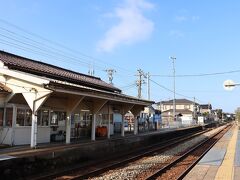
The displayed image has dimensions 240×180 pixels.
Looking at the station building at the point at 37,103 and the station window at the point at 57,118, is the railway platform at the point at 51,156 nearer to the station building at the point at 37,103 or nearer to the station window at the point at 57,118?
the station building at the point at 37,103

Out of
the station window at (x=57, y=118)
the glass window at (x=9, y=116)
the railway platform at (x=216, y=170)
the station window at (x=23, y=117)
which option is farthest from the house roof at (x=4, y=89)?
the railway platform at (x=216, y=170)

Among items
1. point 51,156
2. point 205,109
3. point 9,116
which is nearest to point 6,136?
point 9,116

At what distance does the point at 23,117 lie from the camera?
1812 centimetres

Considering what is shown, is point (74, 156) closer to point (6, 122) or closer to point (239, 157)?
point (6, 122)

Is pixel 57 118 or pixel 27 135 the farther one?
pixel 57 118

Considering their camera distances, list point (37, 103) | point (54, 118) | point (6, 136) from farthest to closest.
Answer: point (54, 118)
point (6, 136)
point (37, 103)

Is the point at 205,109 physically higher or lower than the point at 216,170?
higher

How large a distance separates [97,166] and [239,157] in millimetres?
6523

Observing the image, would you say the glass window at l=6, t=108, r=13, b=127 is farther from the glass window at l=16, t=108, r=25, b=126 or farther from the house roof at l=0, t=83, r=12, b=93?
the house roof at l=0, t=83, r=12, b=93

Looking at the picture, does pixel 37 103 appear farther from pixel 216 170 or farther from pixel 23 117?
pixel 216 170

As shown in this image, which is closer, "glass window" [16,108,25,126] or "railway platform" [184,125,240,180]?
"railway platform" [184,125,240,180]

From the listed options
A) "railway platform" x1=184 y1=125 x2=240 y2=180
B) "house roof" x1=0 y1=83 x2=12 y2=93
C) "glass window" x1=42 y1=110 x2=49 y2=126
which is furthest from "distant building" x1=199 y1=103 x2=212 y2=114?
"house roof" x1=0 y1=83 x2=12 y2=93

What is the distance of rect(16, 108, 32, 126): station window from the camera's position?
17.8 meters

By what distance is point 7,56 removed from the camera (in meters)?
20.7
